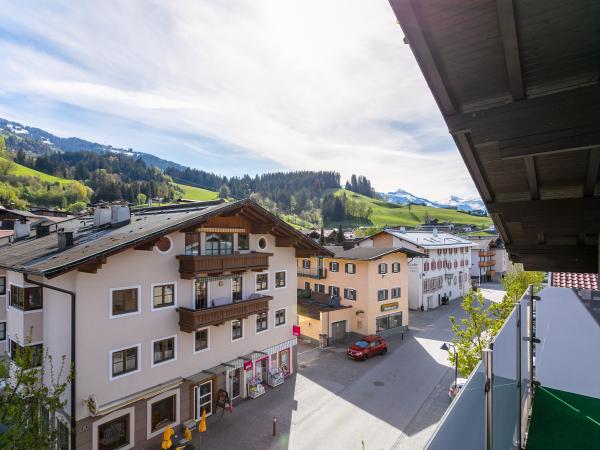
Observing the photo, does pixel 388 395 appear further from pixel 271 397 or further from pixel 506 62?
pixel 506 62

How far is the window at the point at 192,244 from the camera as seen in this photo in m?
18.1

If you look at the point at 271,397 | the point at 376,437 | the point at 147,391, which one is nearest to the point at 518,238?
the point at 376,437

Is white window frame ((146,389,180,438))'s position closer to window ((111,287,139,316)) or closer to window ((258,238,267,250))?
window ((111,287,139,316))

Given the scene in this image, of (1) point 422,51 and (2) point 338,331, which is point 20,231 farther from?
(1) point 422,51

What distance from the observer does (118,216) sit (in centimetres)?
2062

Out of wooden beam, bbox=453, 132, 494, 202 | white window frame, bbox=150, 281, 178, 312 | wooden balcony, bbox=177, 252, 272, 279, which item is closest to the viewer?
wooden beam, bbox=453, 132, 494, 202

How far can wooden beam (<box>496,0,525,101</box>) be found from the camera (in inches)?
74.7

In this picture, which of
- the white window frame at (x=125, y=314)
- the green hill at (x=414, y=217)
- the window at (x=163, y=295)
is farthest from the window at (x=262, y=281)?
the green hill at (x=414, y=217)

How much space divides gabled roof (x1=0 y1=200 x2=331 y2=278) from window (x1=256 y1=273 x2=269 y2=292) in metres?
2.73

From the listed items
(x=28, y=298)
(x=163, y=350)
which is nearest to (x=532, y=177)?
(x=163, y=350)

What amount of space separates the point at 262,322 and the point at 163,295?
736 centimetres

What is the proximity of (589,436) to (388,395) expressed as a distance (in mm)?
19062

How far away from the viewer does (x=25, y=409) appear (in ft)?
32.8

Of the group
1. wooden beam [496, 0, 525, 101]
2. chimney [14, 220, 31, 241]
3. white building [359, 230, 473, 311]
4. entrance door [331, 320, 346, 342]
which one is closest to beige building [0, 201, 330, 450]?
chimney [14, 220, 31, 241]
